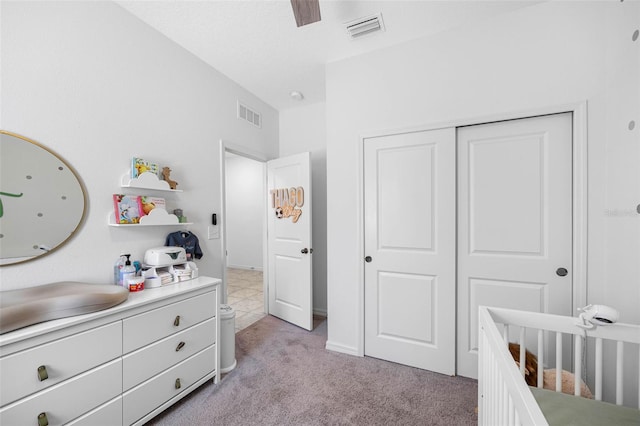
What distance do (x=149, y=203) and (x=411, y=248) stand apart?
202cm

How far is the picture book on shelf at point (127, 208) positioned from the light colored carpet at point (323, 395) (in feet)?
4.08

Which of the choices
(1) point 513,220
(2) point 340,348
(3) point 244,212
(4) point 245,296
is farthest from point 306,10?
(3) point 244,212

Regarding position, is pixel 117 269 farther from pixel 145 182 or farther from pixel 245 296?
pixel 245 296

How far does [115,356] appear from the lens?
1358 millimetres

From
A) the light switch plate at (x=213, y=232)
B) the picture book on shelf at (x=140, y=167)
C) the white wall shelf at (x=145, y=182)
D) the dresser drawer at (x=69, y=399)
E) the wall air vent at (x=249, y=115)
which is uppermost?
the wall air vent at (x=249, y=115)

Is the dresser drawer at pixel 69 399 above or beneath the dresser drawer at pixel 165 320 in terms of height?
beneath

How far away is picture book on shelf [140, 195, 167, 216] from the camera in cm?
183

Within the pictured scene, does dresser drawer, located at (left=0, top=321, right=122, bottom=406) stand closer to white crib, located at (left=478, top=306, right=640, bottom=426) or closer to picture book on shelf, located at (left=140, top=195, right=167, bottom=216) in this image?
picture book on shelf, located at (left=140, top=195, right=167, bottom=216)

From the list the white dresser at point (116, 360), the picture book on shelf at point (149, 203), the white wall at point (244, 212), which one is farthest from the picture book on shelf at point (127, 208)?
the white wall at point (244, 212)

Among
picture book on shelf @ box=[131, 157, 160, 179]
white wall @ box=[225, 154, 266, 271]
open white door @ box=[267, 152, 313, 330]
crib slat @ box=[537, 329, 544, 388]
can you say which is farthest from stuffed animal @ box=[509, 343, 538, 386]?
white wall @ box=[225, 154, 266, 271]

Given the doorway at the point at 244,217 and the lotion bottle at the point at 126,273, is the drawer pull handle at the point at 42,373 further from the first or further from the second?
the doorway at the point at 244,217

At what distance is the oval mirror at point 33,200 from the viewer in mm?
1278

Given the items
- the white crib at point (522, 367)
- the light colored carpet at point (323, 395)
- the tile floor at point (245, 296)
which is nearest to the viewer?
the white crib at point (522, 367)

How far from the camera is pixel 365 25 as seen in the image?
1.93 metres
